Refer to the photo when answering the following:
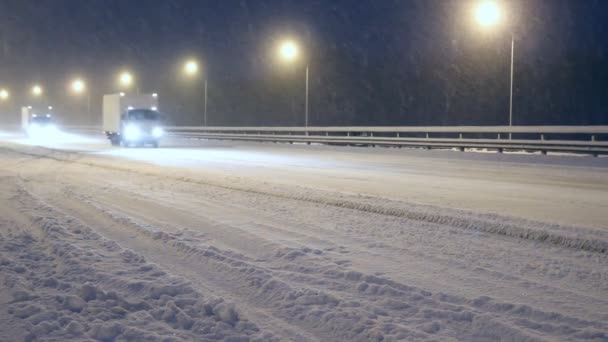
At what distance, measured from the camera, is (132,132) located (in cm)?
3669

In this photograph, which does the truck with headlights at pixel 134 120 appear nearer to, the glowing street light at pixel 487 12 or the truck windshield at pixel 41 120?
the glowing street light at pixel 487 12

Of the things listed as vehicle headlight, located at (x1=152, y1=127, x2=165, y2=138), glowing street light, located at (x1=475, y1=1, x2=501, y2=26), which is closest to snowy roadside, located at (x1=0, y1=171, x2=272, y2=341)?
glowing street light, located at (x1=475, y1=1, x2=501, y2=26)

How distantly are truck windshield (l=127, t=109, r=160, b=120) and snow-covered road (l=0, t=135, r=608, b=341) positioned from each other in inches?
946

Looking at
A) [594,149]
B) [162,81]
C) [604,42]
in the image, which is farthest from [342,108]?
[594,149]

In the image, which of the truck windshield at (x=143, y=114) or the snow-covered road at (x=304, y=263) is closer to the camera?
the snow-covered road at (x=304, y=263)

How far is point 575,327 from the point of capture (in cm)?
491

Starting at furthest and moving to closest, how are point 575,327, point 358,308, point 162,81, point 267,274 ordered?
1. point 162,81
2. point 267,274
3. point 358,308
4. point 575,327

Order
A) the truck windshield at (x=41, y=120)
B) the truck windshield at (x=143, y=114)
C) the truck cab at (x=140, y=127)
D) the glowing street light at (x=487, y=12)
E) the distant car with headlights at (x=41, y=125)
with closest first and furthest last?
the glowing street light at (x=487, y=12) → the truck cab at (x=140, y=127) → the truck windshield at (x=143, y=114) → the distant car with headlights at (x=41, y=125) → the truck windshield at (x=41, y=120)

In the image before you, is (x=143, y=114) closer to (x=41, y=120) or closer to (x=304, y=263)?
(x=304, y=263)

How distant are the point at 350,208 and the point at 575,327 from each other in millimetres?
6106

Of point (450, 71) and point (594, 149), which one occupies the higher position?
point (450, 71)

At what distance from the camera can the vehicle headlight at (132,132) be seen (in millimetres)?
36500

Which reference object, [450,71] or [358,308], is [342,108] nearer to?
[450,71]

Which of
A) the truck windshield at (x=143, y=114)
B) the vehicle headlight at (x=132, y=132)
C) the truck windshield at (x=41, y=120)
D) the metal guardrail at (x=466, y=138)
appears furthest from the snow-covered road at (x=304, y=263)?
the truck windshield at (x=41, y=120)
